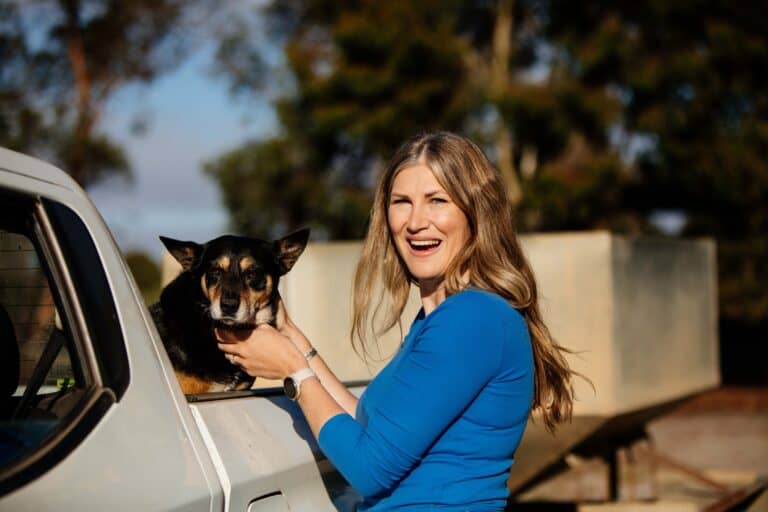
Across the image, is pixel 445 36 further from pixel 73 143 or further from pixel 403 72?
pixel 73 143

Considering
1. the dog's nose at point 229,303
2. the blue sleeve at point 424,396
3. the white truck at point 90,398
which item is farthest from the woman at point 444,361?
the dog's nose at point 229,303

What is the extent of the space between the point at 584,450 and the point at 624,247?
1867 mm

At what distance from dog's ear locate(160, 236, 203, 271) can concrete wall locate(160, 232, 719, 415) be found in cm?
249

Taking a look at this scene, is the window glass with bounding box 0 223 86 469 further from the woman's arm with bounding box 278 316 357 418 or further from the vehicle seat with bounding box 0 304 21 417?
the woman's arm with bounding box 278 316 357 418

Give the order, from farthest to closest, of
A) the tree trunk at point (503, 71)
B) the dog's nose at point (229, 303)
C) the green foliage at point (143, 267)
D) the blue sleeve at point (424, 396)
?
the tree trunk at point (503, 71) < the green foliage at point (143, 267) < the dog's nose at point (229, 303) < the blue sleeve at point (424, 396)

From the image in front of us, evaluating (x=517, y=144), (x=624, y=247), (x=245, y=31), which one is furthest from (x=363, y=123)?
(x=624, y=247)

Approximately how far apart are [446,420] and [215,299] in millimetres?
1577

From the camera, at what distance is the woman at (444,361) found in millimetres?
2525

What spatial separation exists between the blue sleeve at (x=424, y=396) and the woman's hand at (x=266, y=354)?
0.31 meters

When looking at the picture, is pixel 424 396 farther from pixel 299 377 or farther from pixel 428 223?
pixel 428 223

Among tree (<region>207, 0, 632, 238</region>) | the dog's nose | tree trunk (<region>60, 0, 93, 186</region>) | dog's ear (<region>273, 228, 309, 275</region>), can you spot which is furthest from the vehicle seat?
tree (<region>207, 0, 632, 238</region>)

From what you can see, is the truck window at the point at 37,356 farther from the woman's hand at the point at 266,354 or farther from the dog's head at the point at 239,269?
the dog's head at the point at 239,269

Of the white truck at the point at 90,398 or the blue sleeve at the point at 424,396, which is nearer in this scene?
the white truck at the point at 90,398

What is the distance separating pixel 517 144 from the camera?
25312 millimetres
